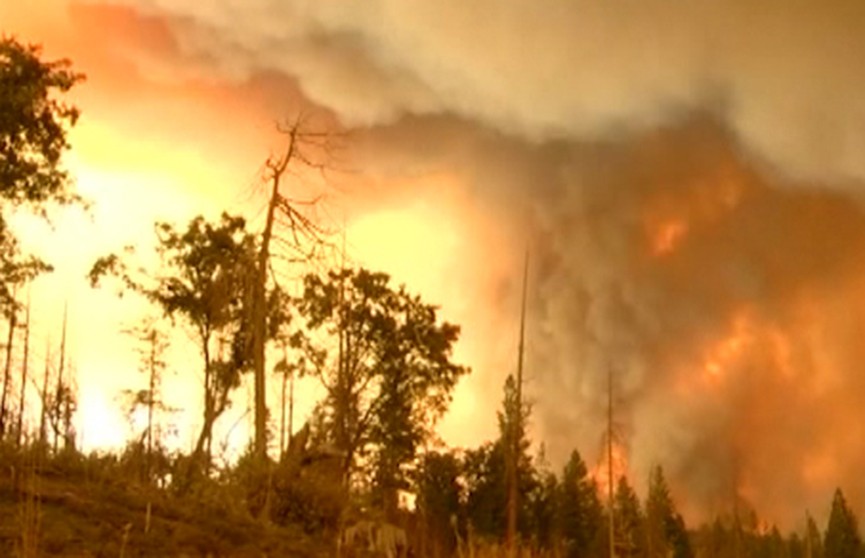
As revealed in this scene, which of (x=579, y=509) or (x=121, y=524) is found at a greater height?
(x=579, y=509)

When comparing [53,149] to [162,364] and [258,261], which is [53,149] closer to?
[258,261]

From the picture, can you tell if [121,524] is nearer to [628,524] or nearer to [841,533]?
[628,524]

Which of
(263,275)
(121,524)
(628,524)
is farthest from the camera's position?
(628,524)

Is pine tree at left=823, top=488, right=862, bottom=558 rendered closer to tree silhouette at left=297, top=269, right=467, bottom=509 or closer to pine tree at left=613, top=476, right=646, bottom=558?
pine tree at left=613, top=476, right=646, bottom=558

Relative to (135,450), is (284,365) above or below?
above

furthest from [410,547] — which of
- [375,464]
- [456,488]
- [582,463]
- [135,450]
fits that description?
[582,463]

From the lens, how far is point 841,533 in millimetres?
110500

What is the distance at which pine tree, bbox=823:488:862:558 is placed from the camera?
108625 millimetres

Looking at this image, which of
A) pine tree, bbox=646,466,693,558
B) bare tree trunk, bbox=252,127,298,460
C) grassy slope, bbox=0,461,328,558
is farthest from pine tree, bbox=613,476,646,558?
grassy slope, bbox=0,461,328,558

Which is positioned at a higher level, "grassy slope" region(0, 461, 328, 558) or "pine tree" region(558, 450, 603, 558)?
"pine tree" region(558, 450, 603, 558)

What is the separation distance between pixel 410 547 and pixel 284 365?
27170mm

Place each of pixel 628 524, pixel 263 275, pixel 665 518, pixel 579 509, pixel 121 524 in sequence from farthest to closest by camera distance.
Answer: pixel 665 518 → pixel 628 524 → pixel 579 509 → pixel 263 275 → pixel 121 524

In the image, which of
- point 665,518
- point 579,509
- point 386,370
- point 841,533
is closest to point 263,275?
point 386,370

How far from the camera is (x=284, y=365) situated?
141 ft
